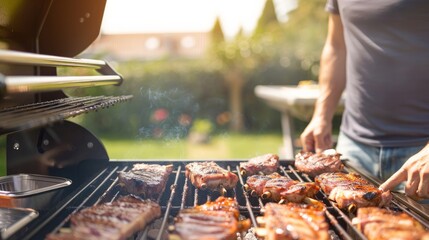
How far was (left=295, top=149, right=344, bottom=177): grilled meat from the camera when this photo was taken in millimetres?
3006

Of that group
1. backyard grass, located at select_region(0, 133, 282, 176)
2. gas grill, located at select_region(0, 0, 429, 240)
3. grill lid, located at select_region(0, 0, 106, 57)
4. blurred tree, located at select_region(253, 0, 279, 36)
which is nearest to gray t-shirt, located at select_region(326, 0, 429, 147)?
gas grill, located at select_region(0, 0, 429, 240)

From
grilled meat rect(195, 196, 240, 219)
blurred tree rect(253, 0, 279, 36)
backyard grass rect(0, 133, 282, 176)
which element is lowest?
backyard grass rect(0, 133, 282, 176)

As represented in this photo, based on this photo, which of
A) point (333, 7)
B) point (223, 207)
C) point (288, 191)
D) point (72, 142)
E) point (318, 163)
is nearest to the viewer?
point (223, 207)

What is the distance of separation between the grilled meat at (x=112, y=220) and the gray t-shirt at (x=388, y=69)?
199 cm

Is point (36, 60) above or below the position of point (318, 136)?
above

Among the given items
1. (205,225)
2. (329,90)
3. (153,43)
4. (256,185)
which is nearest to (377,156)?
(329,90)

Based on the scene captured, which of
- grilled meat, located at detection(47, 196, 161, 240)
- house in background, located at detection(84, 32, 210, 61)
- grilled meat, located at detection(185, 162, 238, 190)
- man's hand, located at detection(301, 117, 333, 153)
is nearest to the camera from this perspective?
grilled meat, located at detection(47, 196, 161, 240)

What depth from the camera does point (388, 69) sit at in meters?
3.22

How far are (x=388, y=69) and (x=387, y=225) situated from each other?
1628mm

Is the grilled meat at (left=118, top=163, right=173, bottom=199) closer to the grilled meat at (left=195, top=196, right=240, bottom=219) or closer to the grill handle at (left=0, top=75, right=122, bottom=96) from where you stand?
the grilled meat at (left=195, top=196, right=240, bottom=219)

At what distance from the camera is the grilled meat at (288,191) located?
245 centimetres

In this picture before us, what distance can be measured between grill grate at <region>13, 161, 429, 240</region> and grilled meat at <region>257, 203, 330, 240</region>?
7cm

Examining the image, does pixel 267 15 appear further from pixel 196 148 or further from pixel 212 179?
pixel 212 179

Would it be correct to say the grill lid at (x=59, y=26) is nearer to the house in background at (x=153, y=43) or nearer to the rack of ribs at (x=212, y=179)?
the rack of ribs at (x=212, y=179)
